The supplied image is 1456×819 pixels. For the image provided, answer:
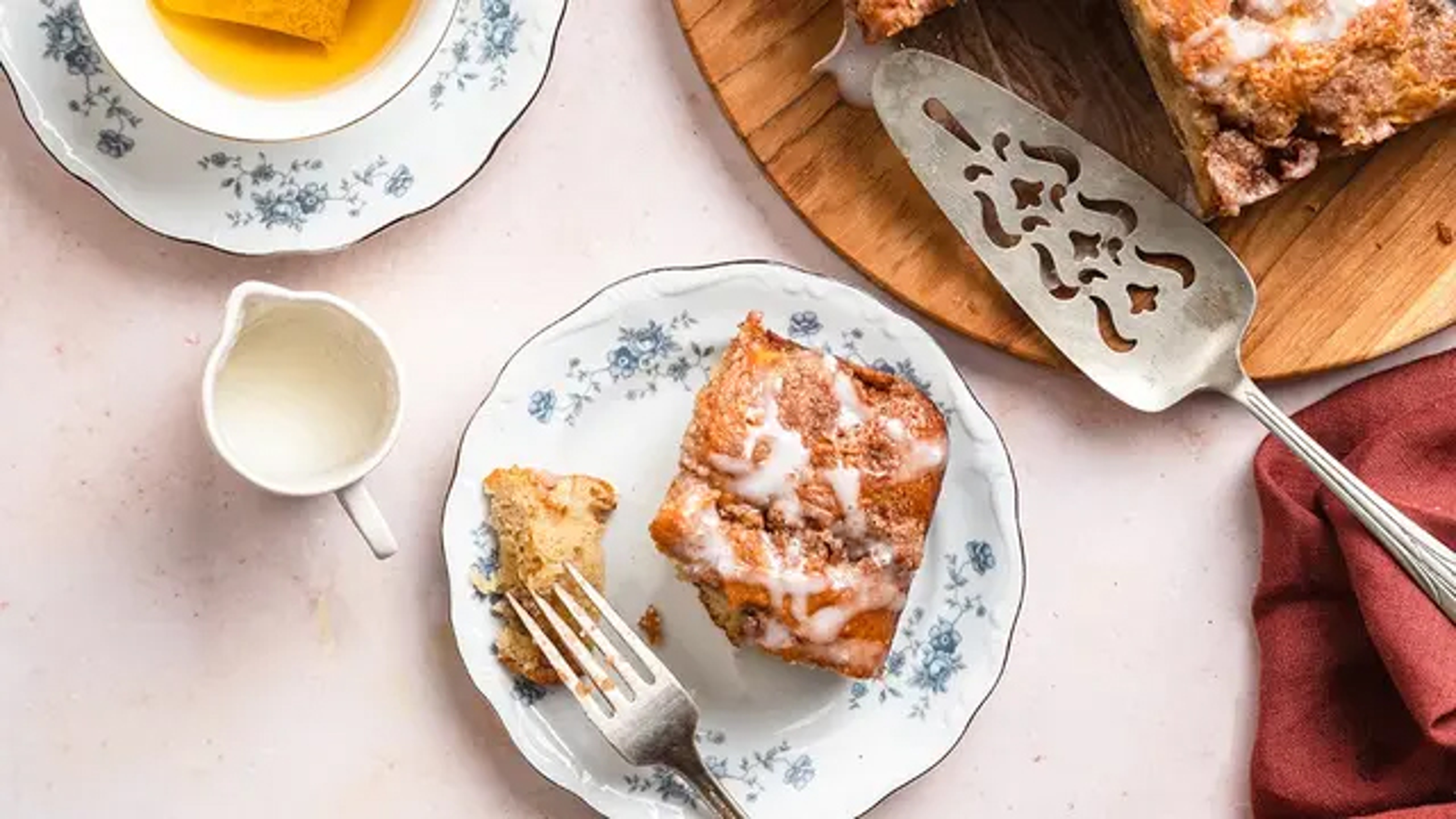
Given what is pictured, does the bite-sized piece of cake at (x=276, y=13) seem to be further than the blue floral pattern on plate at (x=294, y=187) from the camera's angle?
No

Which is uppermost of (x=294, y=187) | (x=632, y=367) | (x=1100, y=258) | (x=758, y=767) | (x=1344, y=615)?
(x=294, y=187)

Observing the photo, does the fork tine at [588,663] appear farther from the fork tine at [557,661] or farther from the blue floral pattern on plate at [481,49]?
the blue floral pattern on plate at [481,49]

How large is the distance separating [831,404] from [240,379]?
34.2 inches

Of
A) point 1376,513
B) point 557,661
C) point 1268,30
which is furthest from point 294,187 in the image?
point 1376,513

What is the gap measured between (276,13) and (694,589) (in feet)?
3.54

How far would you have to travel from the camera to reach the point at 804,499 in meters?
2.69

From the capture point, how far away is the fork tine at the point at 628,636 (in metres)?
2.75

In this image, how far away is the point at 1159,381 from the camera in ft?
9.53

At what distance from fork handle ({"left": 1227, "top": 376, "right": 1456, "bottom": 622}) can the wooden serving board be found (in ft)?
0.27

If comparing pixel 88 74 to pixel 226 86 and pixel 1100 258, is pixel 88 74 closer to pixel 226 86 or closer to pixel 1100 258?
pixel 226 86

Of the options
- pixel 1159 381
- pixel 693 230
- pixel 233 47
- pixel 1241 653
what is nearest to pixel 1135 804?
pixel 1241 653

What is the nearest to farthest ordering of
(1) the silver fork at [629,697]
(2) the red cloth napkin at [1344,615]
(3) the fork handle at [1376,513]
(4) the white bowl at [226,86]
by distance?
(4) the white bowl at [226,86], (1) the silver fork at [629,697], (3) the fork handle at [1376,513], (2) the red cloth napkin at [1344,615]

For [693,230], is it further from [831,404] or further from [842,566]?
[842,566]

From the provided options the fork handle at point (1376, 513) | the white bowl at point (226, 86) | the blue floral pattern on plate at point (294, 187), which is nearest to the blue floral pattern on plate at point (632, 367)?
the blue floral pattern on plate at point (294, 187)
